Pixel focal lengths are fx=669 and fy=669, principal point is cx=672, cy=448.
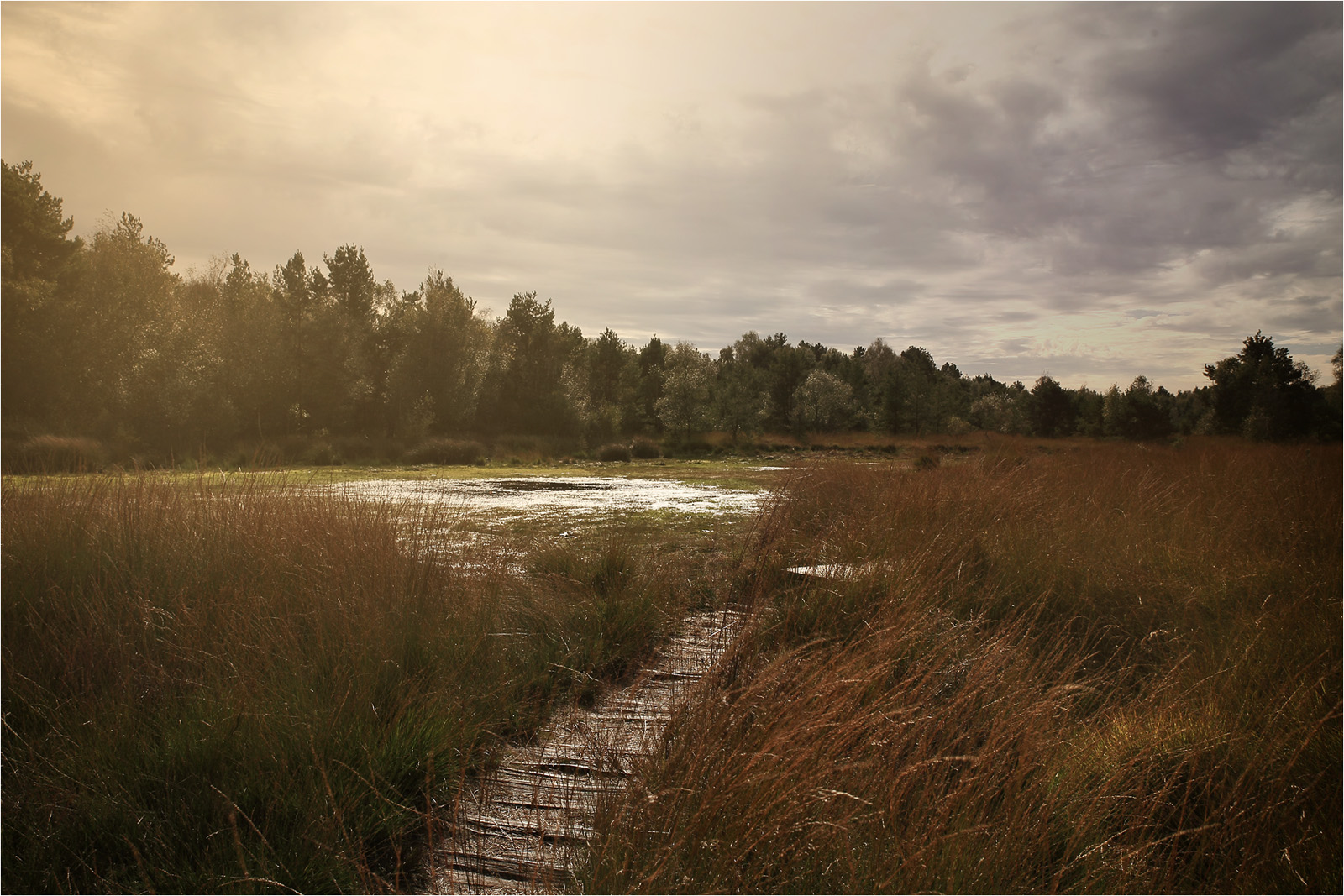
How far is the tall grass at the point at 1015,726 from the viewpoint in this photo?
2.07m

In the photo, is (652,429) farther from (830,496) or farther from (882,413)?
(830,496)

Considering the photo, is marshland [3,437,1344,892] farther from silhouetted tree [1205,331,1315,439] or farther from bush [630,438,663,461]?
bush [630,438,663,461]

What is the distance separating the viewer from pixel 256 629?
3811 millimetres

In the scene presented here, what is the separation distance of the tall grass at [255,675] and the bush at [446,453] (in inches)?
947

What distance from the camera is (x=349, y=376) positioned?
38469 millimetres

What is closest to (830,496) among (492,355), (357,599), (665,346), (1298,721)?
(1298,721)

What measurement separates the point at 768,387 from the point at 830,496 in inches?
2488

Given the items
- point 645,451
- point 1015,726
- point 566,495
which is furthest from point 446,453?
point 1015,726

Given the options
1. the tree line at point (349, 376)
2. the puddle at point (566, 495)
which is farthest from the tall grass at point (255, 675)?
the tree line at point (349, 376)

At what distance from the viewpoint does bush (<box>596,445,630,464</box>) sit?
3494 centimetres

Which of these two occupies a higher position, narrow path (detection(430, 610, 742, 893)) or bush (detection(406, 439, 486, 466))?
bush (detection(406, 439, 486, 466))

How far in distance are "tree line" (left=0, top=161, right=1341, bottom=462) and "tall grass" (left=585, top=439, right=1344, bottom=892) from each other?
6002mm

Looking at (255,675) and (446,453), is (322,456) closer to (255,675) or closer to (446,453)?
(446,453)

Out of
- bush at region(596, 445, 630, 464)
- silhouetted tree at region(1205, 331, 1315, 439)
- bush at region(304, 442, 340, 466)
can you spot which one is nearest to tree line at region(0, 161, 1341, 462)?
silhouetted tree at region(1205, 331, 1315, 439)
